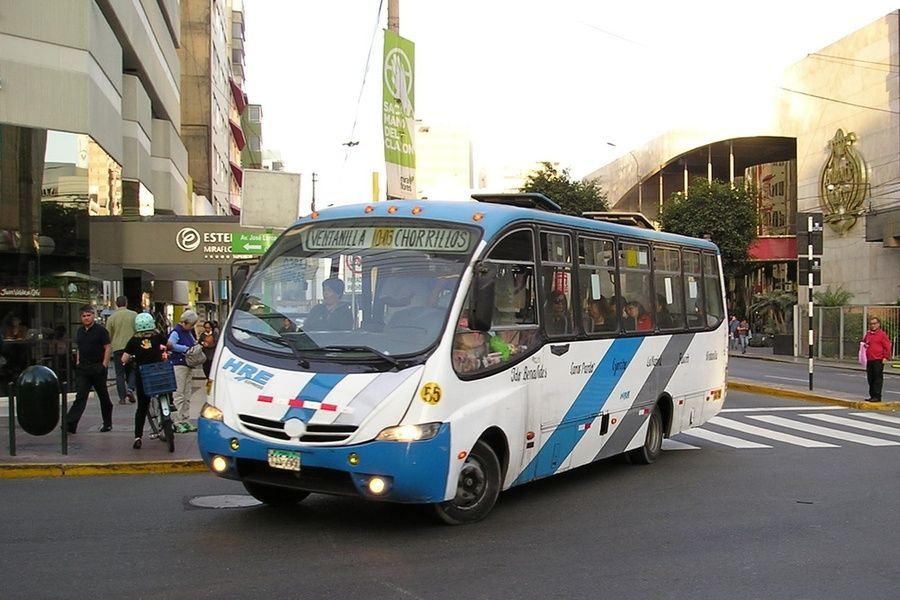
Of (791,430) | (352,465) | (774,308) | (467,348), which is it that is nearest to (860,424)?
(791,430)

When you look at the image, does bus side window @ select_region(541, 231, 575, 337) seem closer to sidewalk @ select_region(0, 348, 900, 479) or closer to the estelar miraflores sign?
sidewalk @ select_region(0, 348, 900, 479)

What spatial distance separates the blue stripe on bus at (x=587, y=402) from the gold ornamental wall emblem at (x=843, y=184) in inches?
Result: 1385

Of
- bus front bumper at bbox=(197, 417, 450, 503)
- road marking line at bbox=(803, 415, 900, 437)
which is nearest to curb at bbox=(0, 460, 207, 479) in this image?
bus front bumper at bbox=(197, 417, 450, 503)

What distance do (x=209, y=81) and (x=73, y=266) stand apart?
36654mm

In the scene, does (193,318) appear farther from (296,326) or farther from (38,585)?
(38,585)

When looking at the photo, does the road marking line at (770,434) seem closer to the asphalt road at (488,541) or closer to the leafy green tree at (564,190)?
the asphalt road at (488,541)

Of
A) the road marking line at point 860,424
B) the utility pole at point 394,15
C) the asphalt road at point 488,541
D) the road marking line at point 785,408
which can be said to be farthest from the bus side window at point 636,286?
the road marking line at point 785,408

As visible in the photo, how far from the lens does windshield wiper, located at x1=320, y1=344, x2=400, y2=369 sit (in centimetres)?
696

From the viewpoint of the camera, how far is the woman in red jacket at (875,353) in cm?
1762

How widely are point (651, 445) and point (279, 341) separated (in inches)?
220

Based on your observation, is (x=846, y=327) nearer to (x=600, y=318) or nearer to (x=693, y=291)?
(x=693, y=291)

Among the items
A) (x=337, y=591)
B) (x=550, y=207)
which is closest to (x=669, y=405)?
(x=550, y=207)

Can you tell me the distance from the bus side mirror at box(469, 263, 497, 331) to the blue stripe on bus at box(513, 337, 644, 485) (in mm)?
1652

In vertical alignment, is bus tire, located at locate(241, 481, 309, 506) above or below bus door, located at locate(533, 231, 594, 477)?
below
